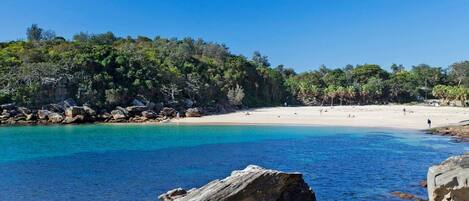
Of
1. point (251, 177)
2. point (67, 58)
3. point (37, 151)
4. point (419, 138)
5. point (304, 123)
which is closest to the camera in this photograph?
point (251, 177)

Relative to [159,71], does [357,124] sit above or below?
below

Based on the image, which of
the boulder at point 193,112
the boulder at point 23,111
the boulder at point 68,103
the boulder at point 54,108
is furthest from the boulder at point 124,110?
the boulder at point 23,111

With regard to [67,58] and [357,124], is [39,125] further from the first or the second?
[357,124]

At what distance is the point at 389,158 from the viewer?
38844 millimetres

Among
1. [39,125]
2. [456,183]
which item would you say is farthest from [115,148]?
[456,183]

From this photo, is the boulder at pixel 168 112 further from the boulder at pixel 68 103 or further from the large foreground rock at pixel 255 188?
the large foreground rock at pixel 255 188

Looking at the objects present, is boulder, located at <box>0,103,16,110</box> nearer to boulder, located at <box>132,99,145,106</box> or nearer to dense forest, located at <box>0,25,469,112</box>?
dense forest, located at <box>0,25,469,112</box>

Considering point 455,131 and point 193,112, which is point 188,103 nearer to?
point 193,112

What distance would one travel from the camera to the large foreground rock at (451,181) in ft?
41.2

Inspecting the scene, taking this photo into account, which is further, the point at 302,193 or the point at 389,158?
the point at 389,158

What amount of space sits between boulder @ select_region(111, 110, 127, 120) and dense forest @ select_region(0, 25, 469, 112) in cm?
397

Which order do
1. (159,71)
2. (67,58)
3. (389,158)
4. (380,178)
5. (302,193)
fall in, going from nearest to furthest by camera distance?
(302,193)
(380,178)
(389,158)
(67,58)
(159,71)

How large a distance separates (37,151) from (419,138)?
138ft

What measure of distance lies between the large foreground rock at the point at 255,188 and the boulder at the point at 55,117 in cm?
7041
